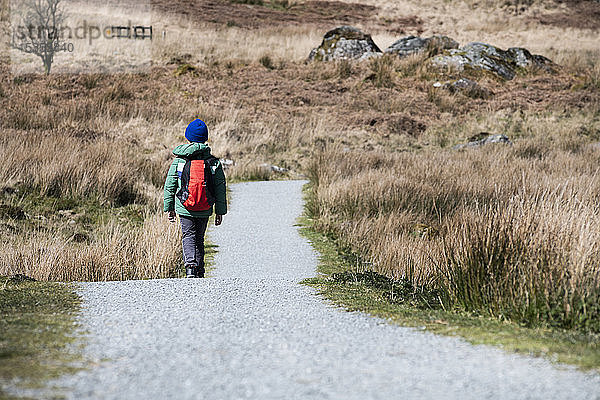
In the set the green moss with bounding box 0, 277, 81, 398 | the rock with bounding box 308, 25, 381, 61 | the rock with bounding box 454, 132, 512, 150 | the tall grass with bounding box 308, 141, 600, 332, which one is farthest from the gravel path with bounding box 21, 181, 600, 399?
the rock with bounding box 308, 25, 381, 61

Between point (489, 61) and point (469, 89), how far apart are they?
325 cm

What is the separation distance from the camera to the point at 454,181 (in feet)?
35.3

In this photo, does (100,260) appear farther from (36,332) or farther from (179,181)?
(36,332)

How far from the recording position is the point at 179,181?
606 centimetres

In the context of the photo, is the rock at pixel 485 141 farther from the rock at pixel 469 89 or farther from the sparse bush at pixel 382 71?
the sparse bush at pixel 382 71

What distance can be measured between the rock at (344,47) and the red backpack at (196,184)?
22.0 meters

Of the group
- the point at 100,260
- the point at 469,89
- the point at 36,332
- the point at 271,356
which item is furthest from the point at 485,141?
the point at 36,332

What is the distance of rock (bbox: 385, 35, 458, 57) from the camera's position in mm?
27500

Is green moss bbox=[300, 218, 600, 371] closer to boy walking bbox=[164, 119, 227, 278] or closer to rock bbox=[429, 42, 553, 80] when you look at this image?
boy walking bbox=[164, 119, 227, 278]

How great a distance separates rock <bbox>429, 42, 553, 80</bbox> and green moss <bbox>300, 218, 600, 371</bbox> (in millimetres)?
21829

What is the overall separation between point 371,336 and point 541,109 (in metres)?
20.3

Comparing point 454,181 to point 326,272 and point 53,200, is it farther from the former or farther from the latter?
point 53,200

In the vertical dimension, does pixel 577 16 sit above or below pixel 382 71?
above

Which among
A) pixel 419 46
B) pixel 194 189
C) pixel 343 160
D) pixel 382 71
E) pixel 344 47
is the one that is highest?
pixel 419 46
